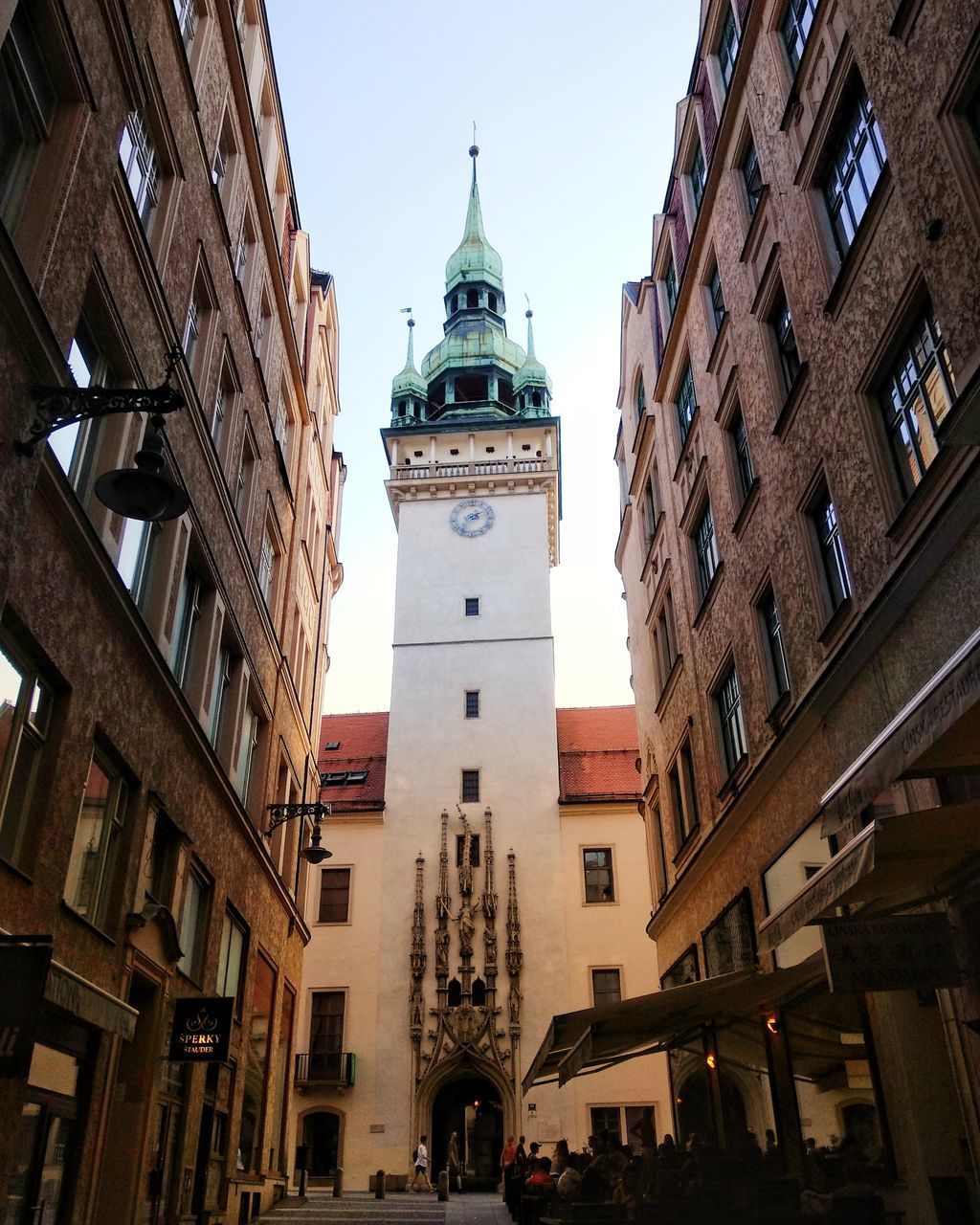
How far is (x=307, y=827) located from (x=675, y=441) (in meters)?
13.2

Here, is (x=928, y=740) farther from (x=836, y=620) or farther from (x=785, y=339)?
(x=785, y=339)

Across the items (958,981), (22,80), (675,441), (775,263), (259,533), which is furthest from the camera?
(675,441)

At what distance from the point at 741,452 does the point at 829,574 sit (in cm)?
469

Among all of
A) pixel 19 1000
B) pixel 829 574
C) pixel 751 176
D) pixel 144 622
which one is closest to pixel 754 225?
pixel 751 176

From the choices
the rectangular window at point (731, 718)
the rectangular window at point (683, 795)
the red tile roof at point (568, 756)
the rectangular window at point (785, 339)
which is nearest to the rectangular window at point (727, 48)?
the rectangular window at point (785, 339)

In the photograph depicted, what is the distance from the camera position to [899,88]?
1000cm

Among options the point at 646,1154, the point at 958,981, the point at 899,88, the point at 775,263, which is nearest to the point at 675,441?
the point at 775,263

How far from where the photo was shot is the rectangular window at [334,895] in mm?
36188

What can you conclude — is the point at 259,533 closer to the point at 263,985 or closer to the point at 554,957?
the point at 263,985

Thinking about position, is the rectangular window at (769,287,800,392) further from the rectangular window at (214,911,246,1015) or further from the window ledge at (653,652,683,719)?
the rectangular window at (214,911,246,1015)

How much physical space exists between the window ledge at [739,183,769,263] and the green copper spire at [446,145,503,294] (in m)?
49.0

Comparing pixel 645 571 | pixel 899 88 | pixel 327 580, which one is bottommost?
pixel 899 88

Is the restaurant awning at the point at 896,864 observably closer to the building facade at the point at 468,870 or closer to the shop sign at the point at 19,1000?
the shop sign at the point at 19,1000

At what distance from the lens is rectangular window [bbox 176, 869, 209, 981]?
14.1m
